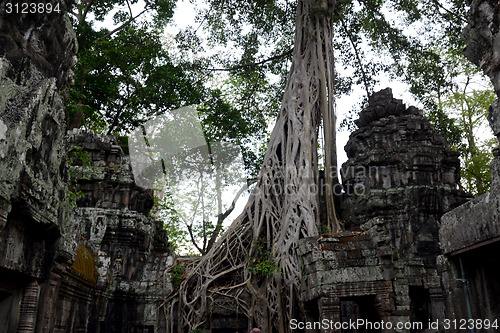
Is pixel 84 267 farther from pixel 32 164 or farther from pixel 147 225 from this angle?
pixel 147 225

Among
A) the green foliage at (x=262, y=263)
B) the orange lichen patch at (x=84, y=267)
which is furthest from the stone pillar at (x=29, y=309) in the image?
the green foliage at (x=262, y=263)

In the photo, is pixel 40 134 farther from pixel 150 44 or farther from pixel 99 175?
pixel 150 44

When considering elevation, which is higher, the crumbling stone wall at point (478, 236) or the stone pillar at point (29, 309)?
the crumbling stone wall at point (478, 236)

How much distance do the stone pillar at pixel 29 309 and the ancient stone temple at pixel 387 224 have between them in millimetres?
3095

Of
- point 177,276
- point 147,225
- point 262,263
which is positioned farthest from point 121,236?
point 262,263

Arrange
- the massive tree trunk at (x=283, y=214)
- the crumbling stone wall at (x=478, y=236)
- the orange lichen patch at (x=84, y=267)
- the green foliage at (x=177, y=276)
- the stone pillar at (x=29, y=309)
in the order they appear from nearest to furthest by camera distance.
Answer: the crumbling stone wall at (x=478, y=236), the stone pillar at (x=29, y=309), the orange lichen patch at (x=84, y=267), the massive tree trunk at (x=283, y=214), the green foliage at (x=177, y=276)

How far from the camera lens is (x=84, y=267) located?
14.4 feet

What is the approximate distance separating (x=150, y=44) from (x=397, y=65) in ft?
21.8

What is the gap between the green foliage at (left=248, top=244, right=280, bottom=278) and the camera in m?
6.86

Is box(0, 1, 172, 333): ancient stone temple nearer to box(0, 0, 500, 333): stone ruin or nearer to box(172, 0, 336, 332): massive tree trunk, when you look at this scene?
box(0, 0, 500, 333): stone ruin

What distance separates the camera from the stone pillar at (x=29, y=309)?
A: 288cm

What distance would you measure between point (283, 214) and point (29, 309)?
5219 millimetres

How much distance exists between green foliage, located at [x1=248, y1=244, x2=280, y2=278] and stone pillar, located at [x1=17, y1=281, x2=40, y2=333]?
4.30 metres

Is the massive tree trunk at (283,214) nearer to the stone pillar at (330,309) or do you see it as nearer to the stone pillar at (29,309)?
the stone pillar at (330,309)
